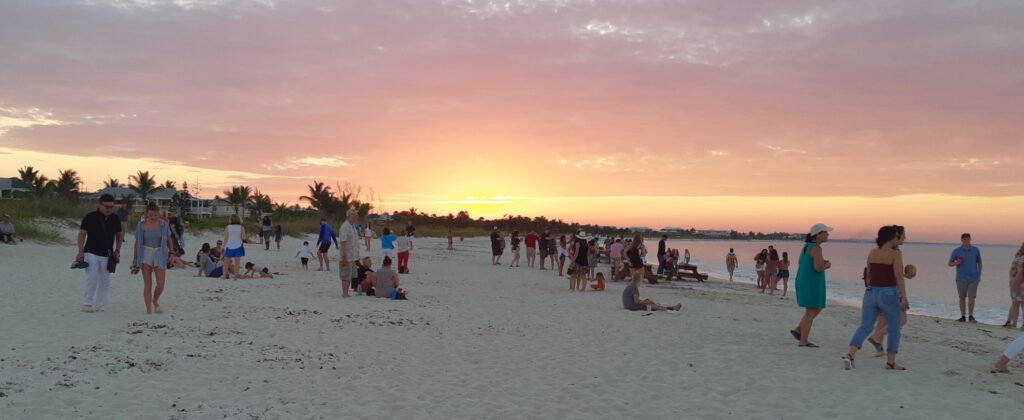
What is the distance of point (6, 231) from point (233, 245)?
1162 centimetres

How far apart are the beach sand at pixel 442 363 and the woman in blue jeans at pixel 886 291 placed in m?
0.36

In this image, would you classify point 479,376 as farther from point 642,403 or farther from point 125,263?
point 125,263

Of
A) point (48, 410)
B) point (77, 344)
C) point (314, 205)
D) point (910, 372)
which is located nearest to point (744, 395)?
point (910, 372)

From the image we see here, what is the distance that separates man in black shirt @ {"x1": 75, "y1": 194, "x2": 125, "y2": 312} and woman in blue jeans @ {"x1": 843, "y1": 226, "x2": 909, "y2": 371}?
9824 mm

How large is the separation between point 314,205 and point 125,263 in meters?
40.9

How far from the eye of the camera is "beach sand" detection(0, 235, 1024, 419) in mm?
5762

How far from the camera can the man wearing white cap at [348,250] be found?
12875 millimetres

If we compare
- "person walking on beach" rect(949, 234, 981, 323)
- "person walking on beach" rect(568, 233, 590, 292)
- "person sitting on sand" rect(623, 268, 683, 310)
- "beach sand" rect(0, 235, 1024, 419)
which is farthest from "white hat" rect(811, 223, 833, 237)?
"person walking on beach" rect(568, 233, 590, 292)

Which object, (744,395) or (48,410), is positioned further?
(744,395)

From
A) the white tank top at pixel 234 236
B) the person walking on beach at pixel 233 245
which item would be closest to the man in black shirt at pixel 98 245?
the person walking on beach at pixel 233 245

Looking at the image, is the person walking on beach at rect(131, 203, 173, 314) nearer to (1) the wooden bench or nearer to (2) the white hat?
(2) the white hat

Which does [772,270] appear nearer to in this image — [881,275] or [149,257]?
[881,275]

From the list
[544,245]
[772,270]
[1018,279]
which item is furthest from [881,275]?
[544,245]

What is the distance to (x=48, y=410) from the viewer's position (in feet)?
16.4
